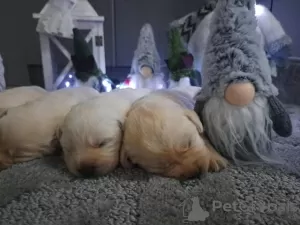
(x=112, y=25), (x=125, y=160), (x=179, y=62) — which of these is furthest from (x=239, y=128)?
(x=112, y=25)

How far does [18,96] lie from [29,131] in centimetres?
21

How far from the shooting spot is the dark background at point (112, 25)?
54.2 inches

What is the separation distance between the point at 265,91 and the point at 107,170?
0.34 metres

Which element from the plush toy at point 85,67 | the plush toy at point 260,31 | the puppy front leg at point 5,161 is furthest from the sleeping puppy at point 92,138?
the plush toy at point 260,31

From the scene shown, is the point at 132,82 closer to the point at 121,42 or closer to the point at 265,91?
the point at 121,42

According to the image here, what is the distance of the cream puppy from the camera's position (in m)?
0.78

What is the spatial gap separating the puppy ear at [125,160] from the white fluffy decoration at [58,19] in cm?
60

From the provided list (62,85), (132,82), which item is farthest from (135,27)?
(62,85)

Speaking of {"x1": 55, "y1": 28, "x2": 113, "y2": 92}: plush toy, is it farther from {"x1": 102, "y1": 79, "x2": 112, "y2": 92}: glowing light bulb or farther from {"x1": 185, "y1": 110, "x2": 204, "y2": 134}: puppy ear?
{"x1": 185, "y1": 110, "x2": 204, "y2": 134}: puppy ear

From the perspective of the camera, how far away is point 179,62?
110 centimetres

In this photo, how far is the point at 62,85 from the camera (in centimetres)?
117

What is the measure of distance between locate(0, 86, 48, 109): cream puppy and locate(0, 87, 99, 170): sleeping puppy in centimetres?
7

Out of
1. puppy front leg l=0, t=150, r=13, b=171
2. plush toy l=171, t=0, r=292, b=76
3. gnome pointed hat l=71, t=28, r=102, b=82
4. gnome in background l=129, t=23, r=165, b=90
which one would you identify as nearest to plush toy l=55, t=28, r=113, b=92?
gnome pointed hat l=71, t=28, r=102, b=82

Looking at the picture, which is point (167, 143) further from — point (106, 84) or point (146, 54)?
point (146, 54)
